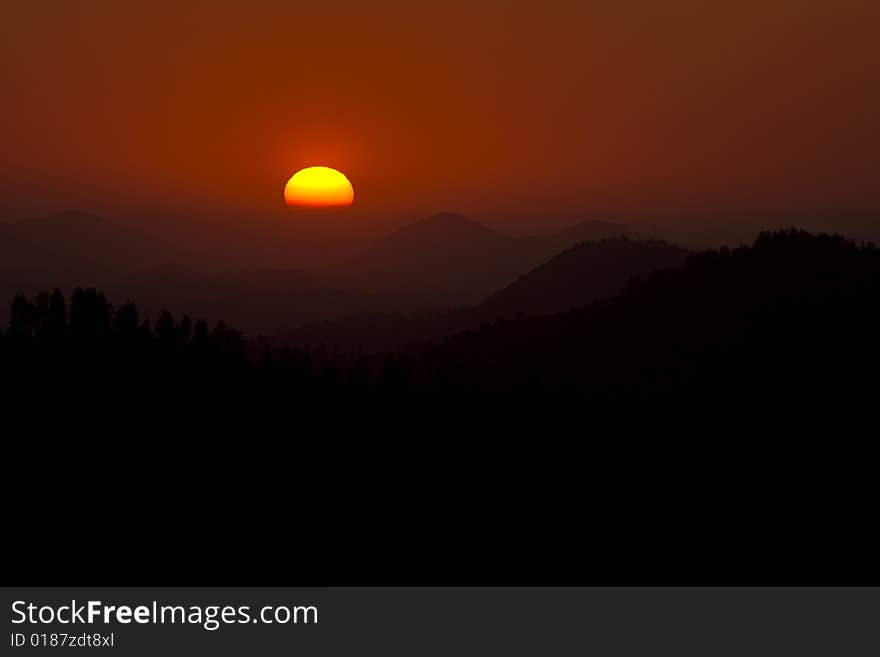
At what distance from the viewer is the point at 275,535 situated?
119 meters

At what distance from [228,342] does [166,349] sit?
437 inches

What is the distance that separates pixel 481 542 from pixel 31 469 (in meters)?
57.7

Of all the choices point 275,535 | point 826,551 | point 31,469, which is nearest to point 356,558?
point 275,535

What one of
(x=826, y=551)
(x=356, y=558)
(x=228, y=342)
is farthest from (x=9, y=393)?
(x=826, y=551)

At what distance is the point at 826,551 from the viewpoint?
474 feet

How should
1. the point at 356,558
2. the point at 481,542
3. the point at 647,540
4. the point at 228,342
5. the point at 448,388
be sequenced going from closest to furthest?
1. the point at 356,558
2. the point at 481,542
3. the point at 647,540
4. the point at 228,342
5. the point at 448,388

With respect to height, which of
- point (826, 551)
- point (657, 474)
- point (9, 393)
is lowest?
point (826, 551)

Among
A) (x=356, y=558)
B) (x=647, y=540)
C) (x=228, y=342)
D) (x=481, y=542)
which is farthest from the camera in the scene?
(x=228, y=342)

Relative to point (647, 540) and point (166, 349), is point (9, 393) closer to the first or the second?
point (166, 349)

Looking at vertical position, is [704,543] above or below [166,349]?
below

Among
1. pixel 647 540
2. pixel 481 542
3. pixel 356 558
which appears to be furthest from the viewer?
pixel 647 540

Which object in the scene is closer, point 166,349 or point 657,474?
point 166,349

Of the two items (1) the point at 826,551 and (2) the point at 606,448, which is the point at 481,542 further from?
(1) the point at 826,551

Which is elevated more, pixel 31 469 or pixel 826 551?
pixel 31 469
